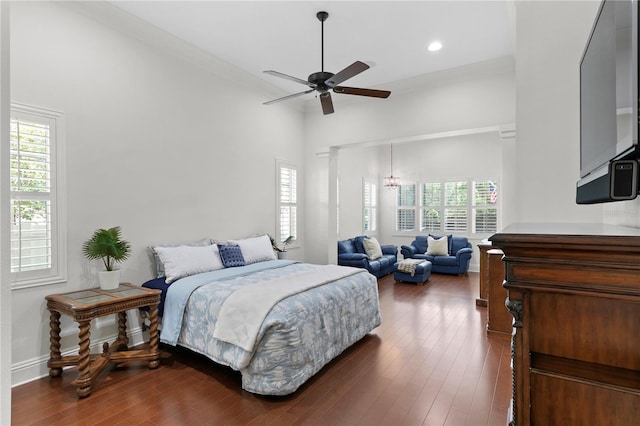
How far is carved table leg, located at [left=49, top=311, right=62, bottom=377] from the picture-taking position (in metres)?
2.82

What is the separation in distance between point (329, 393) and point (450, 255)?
5864mm

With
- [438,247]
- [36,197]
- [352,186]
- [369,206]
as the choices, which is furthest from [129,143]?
[438,247]

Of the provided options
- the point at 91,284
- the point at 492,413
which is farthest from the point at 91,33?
the point at 492,413

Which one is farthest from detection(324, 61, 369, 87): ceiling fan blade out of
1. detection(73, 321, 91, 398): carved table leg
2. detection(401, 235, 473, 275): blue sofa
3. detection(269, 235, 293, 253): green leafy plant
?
detection(401, 235, 473, 275): blue sofa

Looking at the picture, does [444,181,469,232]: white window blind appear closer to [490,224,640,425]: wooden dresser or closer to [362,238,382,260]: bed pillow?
[362,238,382,260]: bed pillow

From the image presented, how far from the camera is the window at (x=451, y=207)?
783 centimetres

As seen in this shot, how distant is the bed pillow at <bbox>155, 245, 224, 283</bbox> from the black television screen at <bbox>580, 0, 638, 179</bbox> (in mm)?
3392

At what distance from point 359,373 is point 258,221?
2961 millimetres

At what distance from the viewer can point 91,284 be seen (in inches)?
127

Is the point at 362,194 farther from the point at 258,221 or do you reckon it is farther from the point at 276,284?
the point at 276,284

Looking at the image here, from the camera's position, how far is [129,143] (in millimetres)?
3562

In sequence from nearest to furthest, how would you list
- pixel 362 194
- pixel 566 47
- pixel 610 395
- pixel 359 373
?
pixel 610 395 → pixel 566 47 → pixel 359 373 → pixel 362 194

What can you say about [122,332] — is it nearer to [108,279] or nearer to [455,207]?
[108,279]

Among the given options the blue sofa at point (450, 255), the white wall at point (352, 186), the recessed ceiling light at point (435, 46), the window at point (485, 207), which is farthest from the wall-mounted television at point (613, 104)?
the window at point (485, 207)
